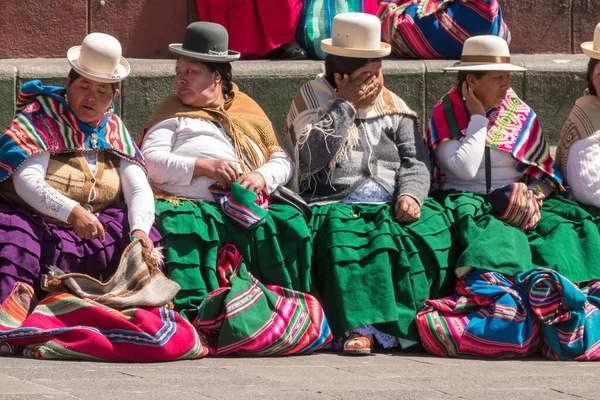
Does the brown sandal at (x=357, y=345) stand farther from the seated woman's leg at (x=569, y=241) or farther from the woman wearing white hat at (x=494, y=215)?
the seated woman's leg at (x=569, y=241)

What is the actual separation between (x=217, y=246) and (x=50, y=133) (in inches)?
37.6

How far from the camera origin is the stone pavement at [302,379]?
212 inches

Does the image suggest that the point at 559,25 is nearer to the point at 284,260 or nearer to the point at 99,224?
the point at 284,260

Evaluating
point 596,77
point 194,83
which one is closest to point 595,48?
point 596,77

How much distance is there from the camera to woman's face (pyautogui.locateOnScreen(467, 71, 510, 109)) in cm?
750

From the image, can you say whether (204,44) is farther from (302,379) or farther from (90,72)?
(302,379)

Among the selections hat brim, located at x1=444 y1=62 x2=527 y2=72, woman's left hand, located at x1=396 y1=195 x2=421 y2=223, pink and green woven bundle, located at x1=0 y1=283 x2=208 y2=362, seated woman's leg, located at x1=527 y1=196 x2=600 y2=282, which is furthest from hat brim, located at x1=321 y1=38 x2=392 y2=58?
pink and green woven bundle, located at x1=0 y1=283 x2=208 y2=362

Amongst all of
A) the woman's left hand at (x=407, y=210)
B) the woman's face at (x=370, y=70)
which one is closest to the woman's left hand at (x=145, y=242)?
the woman's left hand at (x=407, y=210)

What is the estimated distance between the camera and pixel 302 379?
583cm

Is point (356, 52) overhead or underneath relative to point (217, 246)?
overhead

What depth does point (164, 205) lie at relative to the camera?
6.92m

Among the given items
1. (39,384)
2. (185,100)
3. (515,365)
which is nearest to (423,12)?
(185,100)

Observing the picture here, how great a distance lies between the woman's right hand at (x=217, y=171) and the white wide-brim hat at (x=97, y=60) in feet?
1.95

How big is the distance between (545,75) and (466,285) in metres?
2.20
